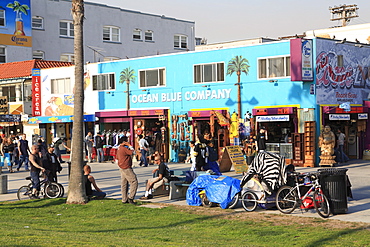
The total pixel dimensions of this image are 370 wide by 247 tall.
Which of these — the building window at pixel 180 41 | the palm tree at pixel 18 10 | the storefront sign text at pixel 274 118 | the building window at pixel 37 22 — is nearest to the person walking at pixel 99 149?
the storefront sign text at pixel 274 118

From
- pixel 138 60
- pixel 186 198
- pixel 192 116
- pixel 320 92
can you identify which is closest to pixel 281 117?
pixel 320 92

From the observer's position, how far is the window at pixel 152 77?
110 ft

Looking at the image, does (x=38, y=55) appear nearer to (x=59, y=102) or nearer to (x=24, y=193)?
(x=59, y=102)

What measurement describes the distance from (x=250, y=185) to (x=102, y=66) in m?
23.7

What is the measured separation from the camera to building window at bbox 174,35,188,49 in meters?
60.8

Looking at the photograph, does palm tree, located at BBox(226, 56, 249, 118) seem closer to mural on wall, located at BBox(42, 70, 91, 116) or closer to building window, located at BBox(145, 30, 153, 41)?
mural on wall, located at BBox(42, 70, 91, 116)

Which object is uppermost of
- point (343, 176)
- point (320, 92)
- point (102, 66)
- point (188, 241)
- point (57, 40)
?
point (57, 40)

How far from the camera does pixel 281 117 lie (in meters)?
27.6

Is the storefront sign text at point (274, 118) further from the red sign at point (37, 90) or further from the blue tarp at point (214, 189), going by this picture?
the red sign at point (37, 90)

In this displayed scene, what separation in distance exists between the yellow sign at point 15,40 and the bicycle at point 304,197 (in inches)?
1618

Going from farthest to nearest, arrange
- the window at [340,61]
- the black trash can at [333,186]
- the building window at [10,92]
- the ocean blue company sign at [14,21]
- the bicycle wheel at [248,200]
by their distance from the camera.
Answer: the ocean blue company sign at [14,21]
the building window at [10,92]
the window at [340,61]
the bicycle wheel at [248,200]
the black trash can at [333,186]

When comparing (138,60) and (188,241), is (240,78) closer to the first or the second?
(138,60)

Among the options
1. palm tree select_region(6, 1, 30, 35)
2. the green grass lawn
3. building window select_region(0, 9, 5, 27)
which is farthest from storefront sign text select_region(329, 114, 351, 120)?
building window select_region(0, 9, 5, 27)

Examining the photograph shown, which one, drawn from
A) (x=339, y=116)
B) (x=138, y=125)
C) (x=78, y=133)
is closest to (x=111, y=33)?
(x=138, y=125)
